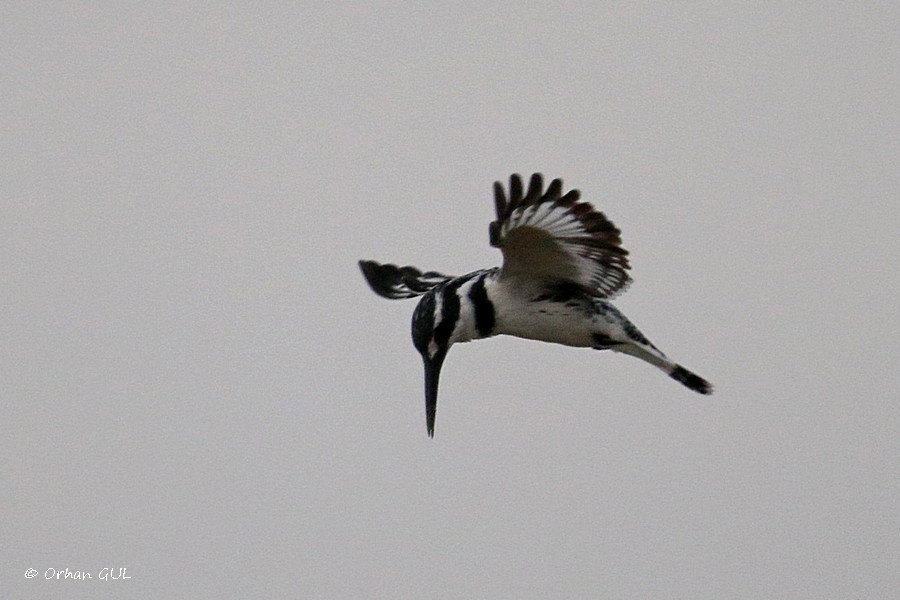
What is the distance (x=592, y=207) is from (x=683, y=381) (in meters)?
1.32

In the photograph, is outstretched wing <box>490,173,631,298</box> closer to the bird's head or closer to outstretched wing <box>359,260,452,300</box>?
the bird's head

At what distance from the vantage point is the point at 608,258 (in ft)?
19.1

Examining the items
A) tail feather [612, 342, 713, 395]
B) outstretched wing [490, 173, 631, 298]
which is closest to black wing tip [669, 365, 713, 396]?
tail feather [612, 342, 713, 395]

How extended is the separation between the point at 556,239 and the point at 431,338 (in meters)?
0.81

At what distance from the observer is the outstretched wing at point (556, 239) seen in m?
5.49

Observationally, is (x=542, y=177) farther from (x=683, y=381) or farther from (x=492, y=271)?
(x=683, y=381)

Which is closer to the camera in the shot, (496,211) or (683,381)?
(496,211)

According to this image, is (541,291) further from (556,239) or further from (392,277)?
(392,277)

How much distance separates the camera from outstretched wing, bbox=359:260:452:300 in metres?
7.02

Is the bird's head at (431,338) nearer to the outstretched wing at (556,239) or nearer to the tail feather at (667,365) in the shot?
the outstretched wing at (556,239)

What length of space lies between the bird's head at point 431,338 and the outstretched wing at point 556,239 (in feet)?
1.22

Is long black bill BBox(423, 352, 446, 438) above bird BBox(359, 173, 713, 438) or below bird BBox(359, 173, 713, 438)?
below

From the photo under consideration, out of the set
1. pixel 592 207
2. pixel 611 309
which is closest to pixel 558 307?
pixel 611 309

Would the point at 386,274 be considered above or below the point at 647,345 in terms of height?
above
